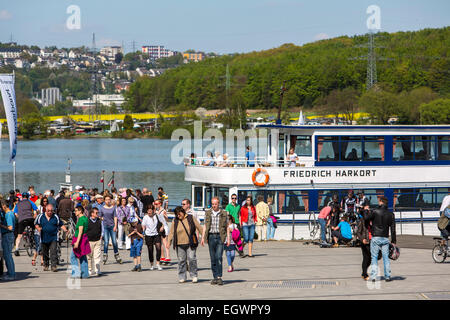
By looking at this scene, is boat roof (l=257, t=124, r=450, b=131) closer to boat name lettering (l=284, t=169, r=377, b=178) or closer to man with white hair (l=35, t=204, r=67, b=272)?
boat name lettering (l=284, t=169, r=377, b=178)

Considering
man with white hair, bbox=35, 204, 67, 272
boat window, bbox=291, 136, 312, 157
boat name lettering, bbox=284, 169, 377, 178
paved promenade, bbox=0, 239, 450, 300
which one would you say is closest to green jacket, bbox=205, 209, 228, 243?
paved promenade, bbox=0, 239, 450, 300

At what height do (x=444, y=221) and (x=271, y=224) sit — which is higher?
(x=444, y=221)

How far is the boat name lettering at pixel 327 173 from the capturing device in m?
28.4

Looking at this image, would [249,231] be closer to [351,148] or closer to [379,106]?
[351,148]

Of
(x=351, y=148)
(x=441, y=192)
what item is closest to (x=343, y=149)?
(x=351, y=148)

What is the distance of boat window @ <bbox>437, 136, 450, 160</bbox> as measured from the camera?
98.0 ft

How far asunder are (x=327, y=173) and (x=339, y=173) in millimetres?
450

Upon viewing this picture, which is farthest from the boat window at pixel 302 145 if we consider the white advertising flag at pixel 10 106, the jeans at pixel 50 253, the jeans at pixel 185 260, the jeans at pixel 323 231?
the jeans at pixel 185 260

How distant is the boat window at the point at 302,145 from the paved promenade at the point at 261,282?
8.36m

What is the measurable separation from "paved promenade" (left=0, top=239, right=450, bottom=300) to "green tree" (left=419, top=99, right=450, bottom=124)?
105544mm

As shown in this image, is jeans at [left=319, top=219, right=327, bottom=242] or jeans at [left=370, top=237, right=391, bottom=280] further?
jeans at [left=319, top=219, right=327, bottom=242]

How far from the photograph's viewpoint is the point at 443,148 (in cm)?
2989

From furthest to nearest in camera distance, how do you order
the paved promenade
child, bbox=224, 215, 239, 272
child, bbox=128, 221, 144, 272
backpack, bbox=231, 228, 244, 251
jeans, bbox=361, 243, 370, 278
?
child, bbox=128, 221, 144, 272
backpack, bbox=231, 228, 244, 251
child, bbox=224, 215, 239, 272
jeans, bbox=361, 243, 370, 278
the paved promenade
